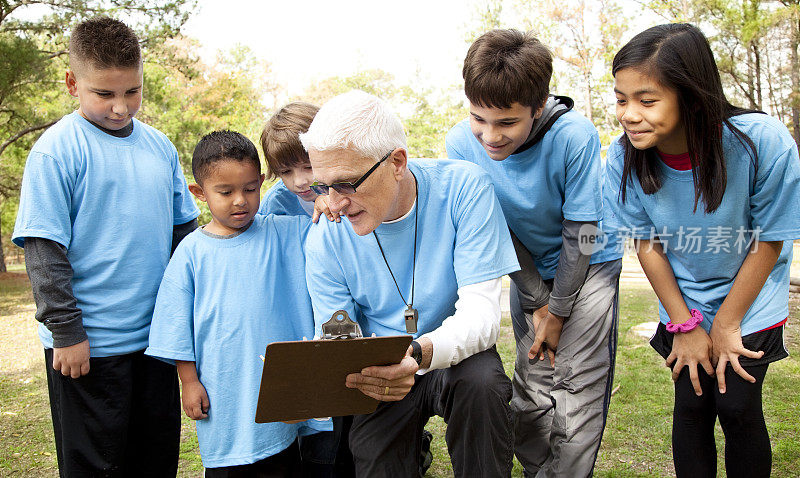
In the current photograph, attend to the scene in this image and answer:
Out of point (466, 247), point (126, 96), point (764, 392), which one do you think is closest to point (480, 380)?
point (466, 247)

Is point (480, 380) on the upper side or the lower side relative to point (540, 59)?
lower

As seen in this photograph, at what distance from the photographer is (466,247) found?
7.63 ft

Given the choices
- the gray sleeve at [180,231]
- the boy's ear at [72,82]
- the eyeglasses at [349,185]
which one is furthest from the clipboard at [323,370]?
the boy's ear at [72,82]

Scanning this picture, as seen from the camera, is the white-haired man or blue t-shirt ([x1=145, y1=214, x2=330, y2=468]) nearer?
the white-haired man

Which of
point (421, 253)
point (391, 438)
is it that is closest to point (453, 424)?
point (391, 438)

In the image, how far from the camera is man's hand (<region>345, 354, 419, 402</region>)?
2010 mm

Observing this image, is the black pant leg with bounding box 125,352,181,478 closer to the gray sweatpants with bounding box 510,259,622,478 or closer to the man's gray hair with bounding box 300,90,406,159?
the man's gray hair with bounding box 300,90,406,159

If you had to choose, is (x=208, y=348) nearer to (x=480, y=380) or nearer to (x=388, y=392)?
(x=388, y=392)

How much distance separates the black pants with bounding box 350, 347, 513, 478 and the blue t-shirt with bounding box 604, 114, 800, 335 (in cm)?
86

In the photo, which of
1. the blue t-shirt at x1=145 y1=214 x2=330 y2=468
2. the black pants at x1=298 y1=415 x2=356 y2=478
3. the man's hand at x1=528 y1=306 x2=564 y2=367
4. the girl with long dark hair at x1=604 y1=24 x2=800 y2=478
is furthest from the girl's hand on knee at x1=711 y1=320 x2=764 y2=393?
the blue t-shirt at x1=145 y1=214 x2=330 y2=468

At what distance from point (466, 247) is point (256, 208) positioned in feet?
2.84

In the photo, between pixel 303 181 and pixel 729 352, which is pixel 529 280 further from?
pixel 303 181

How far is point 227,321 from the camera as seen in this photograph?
2.55 meters

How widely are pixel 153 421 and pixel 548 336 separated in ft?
5.43
